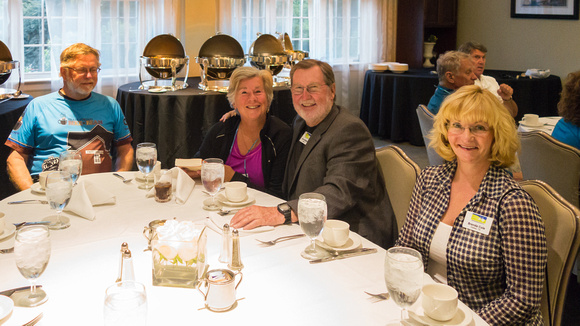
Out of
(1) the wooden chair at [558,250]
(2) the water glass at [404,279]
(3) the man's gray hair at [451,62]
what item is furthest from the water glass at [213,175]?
(3) the man's gray hair at [451,62]

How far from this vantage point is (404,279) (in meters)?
1.25

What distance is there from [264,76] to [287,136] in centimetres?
37

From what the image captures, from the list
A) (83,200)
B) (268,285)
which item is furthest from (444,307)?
(83,200)

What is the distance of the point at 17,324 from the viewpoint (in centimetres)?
132

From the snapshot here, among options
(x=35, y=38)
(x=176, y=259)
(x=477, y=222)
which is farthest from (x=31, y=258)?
(x=35, y=38)

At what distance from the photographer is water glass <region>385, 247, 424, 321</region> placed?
125 centimetres

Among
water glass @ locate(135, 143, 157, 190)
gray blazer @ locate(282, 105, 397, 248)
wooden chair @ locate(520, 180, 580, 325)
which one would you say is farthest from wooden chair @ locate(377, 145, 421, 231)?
water glass @ locate(135, 143, 157, 190)

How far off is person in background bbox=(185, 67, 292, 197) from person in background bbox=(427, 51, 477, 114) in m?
2.04

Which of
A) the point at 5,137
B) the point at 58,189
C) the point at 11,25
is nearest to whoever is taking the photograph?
the point at 58,189

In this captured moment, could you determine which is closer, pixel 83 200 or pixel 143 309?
pixel 143 309

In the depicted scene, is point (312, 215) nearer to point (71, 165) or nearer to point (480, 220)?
point (480, 220)

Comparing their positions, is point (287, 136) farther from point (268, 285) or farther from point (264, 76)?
Result: point (268, 285)

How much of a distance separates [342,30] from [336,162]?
5.80 metres

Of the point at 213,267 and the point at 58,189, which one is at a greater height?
the point at 58,189
